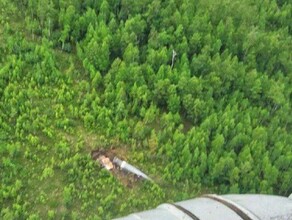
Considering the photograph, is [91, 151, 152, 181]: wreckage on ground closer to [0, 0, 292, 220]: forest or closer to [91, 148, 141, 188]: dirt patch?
[91, 148, 141, 188]: dirt patch

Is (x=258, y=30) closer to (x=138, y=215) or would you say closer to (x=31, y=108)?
(x=31, y=108)

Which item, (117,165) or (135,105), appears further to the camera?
(135,105)

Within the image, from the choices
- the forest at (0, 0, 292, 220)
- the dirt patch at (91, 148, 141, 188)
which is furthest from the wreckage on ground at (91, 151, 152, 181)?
the forest at (0, 0, 292, 220)

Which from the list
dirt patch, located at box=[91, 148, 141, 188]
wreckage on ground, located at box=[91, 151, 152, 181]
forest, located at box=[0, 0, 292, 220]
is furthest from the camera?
wreckage on ground, located at box=[91, 151, 152, 181]

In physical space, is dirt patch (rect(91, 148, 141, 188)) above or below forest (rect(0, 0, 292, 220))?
below

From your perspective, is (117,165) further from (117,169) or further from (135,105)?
(135,105)

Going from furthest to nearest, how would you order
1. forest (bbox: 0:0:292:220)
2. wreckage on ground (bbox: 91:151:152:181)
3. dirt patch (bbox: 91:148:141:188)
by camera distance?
wreckage on ground (bbox: 91:151:152:181)
dirt patch (bbox: 91:148:141:188)
forest (bbox: 0:0:292:220)

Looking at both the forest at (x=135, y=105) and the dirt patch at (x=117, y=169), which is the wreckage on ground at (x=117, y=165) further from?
the forest at (x=135, y=105)

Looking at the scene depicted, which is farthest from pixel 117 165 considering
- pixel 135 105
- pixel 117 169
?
pixel 135 105
